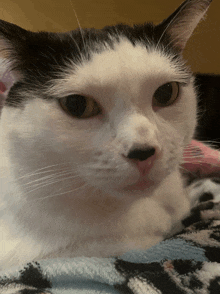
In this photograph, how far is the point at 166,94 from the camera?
65 centimetres

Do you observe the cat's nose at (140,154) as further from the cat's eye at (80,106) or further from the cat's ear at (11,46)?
the cat's ear at (11,46)

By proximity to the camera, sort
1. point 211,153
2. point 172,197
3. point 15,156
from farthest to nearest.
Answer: point 211,153
point 172,197
point 15,156

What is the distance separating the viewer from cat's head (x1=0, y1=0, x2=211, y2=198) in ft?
1.75

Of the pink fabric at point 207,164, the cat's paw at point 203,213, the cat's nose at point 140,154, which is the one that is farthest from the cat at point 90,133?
the pink fabric at point 207,164

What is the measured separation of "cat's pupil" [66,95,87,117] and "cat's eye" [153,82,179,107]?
18 centimetres

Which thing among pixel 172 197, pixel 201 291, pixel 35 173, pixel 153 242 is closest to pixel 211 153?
pixel 172 197

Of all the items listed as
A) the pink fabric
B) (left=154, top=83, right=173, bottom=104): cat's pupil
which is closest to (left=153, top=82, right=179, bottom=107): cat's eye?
(left=154, top=83, right=173, bottom=104): cat's pupil

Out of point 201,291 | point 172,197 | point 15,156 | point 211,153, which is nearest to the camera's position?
point 201,291

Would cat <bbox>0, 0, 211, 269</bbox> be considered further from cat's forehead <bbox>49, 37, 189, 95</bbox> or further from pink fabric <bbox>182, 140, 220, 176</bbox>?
pink fabric <bbox>182, 140, 220, 176</bbox>

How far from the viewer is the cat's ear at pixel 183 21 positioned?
708 mm

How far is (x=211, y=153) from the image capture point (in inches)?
45.5

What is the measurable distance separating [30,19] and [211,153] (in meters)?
0.92

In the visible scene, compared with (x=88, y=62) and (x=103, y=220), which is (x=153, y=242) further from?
(x=88, y=62)

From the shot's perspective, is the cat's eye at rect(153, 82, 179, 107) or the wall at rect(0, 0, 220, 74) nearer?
the cat's eye at rect(153, 82, 179, 107)
